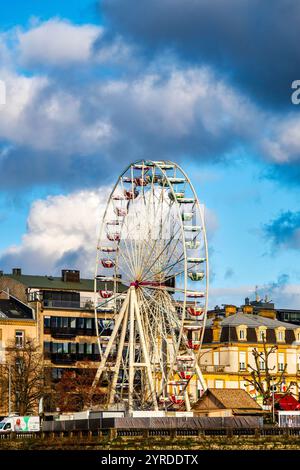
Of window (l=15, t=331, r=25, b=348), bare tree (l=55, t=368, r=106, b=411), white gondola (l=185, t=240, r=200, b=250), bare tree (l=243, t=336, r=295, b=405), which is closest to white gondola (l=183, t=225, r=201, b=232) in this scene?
white gondola (l=185, t=240, r=200, b=250)

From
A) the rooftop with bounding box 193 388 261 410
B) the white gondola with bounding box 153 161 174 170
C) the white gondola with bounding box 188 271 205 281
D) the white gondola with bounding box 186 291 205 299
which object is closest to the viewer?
the rooftop with bounding box 193 388 261 410

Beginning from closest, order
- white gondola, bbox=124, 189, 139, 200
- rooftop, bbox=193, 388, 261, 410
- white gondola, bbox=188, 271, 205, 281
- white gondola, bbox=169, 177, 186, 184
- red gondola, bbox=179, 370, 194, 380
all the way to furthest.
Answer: rooftop, bbox=193, 388, 261, 410
white gondola, bbox=188, 271, 205, 281
red gondola, bbox=179, 370, 194, 380
white gondola, bbox=169, 177, 186, 184
white gondola, bbox=124, 189, 139, 200

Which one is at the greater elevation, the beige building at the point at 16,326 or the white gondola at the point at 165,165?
the white gondola at the point at 165,165

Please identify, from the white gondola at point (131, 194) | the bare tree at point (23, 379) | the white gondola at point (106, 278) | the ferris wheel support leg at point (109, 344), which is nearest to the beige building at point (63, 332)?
the bare tree at point (23, 379)

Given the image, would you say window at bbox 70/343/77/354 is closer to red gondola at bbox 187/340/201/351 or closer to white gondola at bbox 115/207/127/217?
white gondola at bbox 115/207/127/217

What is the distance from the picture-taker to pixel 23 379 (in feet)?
579

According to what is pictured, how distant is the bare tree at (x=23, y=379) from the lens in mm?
175250

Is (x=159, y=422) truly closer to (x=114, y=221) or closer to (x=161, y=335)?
(x=161, y=335)

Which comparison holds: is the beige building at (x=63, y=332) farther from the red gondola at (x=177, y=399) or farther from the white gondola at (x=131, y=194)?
the red gondola at (x=177, y=399)

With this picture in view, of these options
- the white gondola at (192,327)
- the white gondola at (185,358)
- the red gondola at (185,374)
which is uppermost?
the white gondola at (192,327)

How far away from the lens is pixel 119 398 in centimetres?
15400

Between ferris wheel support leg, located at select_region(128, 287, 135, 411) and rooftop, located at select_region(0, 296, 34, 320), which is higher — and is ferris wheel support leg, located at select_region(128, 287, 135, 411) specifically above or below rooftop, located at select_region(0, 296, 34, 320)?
below

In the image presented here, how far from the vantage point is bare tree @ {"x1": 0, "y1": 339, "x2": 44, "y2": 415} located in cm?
17525
